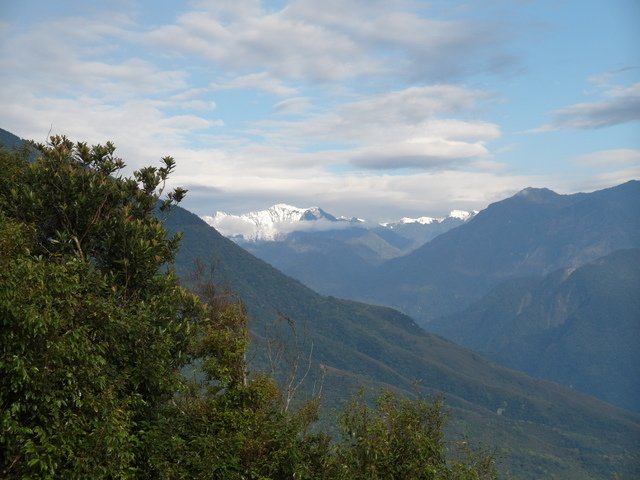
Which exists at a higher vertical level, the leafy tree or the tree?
the tree

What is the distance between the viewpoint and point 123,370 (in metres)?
19.5

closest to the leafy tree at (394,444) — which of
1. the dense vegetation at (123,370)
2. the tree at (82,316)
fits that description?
the dense vegetation at (123,370)

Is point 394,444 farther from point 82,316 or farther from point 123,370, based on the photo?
point 82,316

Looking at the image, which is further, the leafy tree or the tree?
the leafy tree

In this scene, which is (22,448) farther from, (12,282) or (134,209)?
(134,209)

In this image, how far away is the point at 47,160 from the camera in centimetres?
2595

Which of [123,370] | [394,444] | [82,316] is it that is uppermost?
[82,316]

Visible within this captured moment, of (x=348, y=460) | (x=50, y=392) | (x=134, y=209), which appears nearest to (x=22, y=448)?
(x=50, y=392)

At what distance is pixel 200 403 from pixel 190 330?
10.2ft

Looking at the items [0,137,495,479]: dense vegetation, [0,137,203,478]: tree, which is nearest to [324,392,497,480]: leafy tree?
[0,137,495,479]: dense vegetation

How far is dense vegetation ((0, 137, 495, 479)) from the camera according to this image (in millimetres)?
15148

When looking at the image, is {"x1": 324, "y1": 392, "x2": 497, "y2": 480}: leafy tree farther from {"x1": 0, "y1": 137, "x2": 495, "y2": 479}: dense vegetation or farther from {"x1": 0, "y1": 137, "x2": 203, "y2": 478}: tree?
{"x1": 0, "y1": 137, "x2": 203, "y2": 478}: tree

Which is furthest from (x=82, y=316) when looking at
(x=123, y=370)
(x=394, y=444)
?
(x=394, y=444)

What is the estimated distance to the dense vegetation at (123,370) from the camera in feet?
49.7
